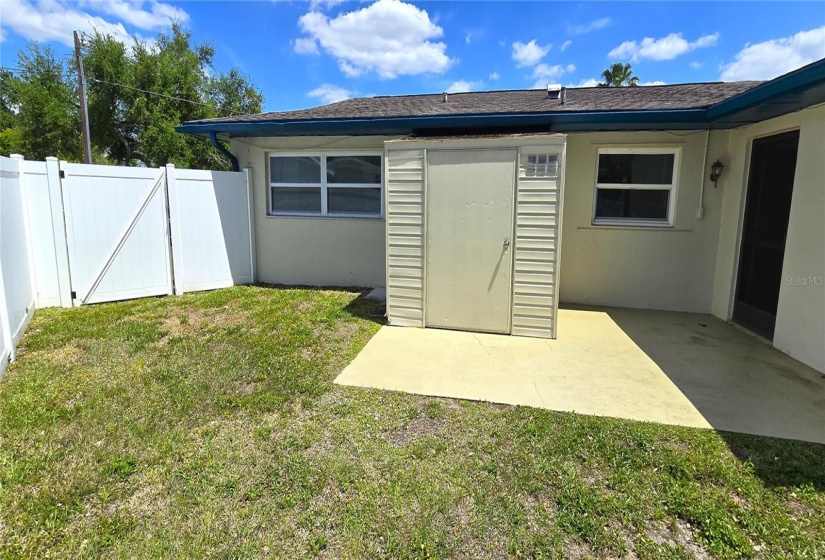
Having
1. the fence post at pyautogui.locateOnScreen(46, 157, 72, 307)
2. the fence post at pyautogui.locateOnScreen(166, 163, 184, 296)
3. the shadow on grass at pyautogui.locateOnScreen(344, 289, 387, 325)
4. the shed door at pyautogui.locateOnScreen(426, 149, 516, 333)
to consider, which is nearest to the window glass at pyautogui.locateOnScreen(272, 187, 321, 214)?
the fence post at pyautogui.locateOnScreen(166, 163, 184, 296)

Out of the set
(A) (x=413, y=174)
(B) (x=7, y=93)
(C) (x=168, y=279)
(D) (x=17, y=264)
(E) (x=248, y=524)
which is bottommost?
(E) (x=248, y=524)

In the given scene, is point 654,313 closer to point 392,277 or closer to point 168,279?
point 392,277

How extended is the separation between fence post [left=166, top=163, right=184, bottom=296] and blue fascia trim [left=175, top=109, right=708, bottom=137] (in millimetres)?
1055

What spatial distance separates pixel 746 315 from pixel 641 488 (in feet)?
15.1

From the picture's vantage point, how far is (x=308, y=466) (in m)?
2.58

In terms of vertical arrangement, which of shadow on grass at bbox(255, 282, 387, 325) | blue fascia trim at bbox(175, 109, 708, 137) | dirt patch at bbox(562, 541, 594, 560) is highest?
blue fascia trim at bbox(175, 109, 708, 137)

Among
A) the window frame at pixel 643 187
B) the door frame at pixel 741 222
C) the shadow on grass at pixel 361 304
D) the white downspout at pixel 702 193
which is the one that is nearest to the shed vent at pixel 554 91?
Answer: the window frame at pixel 643 187

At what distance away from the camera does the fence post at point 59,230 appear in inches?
224

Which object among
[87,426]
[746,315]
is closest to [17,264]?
[87,426]

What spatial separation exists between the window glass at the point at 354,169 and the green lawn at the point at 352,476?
14.7 feet

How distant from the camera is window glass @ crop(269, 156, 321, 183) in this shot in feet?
25.3

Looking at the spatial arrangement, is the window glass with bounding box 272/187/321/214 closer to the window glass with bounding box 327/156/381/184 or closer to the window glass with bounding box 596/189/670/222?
the window glass with bounding box 327/156/381/184

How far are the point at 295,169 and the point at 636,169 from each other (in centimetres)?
585

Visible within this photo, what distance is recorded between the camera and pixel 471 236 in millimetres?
5199
